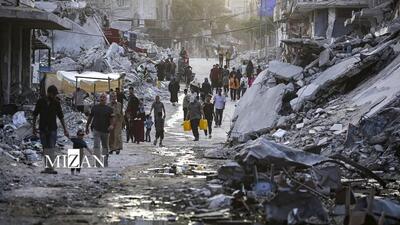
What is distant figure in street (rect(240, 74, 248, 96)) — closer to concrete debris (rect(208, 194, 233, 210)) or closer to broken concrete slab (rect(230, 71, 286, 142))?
broken concrete slab (rect(230, 71, 286, 142))

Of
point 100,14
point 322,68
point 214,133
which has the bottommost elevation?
point 214,133

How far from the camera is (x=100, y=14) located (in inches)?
1971

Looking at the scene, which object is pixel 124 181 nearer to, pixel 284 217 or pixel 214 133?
pixel 284 217

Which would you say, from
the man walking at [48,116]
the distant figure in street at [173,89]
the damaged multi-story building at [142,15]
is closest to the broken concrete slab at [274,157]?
the man walking at [48,116]

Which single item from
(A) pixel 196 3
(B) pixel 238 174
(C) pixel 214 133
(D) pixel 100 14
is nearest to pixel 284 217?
(B) pixel 238 174

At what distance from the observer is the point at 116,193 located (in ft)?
29.6

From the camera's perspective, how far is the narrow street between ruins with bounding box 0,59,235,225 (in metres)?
7.26

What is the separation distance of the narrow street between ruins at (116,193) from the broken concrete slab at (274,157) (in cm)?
61

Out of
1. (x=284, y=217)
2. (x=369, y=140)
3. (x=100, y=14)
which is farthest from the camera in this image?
(x=100, y=14)

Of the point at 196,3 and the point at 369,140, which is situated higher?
the point at 196,3

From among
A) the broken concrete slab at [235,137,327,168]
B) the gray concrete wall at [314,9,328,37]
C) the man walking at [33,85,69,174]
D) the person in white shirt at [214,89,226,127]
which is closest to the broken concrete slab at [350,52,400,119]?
the broken concrete slab at [235,137,327,168]

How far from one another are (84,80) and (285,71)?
1083cm

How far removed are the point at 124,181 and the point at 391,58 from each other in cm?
826

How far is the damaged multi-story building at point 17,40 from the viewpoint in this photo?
62.7 feet
